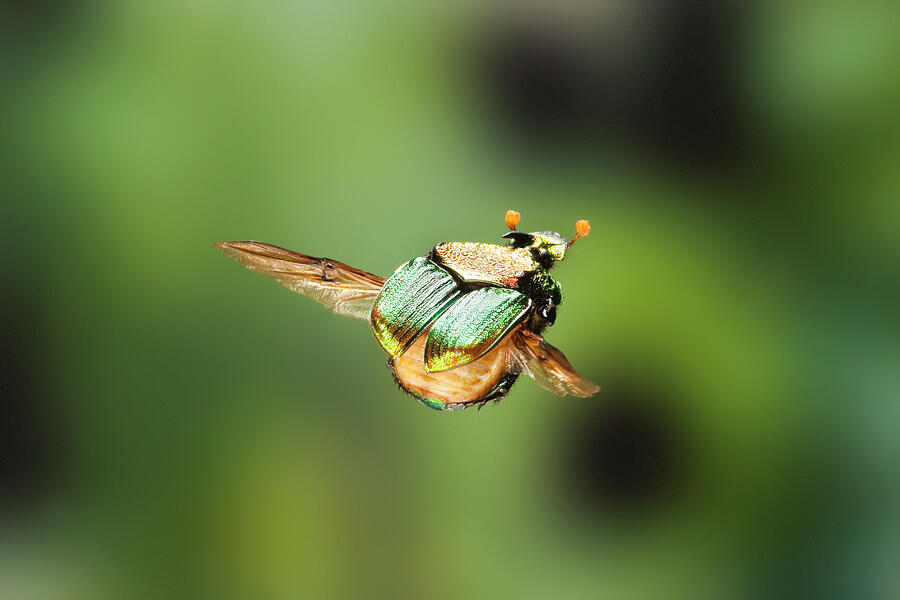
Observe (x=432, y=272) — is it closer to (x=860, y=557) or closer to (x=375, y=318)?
(x=375, y=318)

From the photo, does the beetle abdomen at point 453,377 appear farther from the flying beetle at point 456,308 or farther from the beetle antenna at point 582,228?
the beetle antenna at point 582,228

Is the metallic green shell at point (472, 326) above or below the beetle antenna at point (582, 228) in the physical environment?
below

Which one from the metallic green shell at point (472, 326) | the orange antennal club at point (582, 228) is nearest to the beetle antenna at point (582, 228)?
the orange antennal club at point (582, 228)

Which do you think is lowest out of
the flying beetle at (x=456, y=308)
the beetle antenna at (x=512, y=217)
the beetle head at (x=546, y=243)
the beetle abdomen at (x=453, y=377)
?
the beetle abdomen at (x=453, y=377)

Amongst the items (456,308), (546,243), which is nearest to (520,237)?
(546,243)

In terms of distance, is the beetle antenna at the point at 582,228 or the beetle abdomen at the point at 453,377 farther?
the beetle antenna at the point at 582,228

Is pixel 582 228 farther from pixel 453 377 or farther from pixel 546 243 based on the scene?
pixel 453 377

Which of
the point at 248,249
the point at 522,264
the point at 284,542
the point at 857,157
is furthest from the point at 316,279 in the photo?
the point at 857,157
